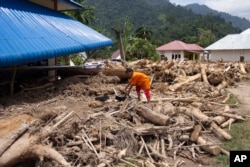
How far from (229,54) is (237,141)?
42.8 meters

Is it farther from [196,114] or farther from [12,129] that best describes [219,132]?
[12,129]

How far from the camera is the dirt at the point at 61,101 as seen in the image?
24.5 feet

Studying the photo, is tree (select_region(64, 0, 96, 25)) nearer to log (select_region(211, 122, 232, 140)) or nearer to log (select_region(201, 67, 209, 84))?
log (select_region(201, 67, 209, 84))

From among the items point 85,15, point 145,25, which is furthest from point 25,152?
point 145,25

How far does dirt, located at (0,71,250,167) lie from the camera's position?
746 centimetres

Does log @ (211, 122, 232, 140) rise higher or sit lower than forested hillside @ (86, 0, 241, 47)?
lower

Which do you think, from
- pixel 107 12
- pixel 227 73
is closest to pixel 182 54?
pixel 227 73

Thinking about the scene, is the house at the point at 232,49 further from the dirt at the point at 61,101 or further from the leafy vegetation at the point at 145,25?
the dirt at the point at 61,101

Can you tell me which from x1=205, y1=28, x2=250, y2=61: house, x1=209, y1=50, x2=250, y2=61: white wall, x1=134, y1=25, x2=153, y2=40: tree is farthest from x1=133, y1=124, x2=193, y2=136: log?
x1=134, y1=25, x2=153, y2=40: tree

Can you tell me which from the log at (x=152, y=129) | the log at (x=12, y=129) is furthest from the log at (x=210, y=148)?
the log at (x=12, y=129)

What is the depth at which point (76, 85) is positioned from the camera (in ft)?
40.9

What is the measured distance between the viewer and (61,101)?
1041 cm

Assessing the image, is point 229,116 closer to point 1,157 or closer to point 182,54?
point 1,157

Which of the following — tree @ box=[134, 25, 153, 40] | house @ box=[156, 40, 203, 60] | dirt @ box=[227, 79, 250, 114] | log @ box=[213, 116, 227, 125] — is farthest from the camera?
house @ box=[156, 40, 203, 60]
